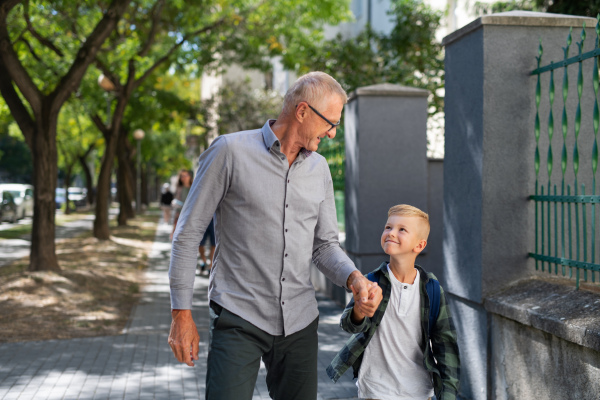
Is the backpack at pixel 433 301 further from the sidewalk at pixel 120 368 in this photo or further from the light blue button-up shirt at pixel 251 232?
the sidewalk at pixel 120 368

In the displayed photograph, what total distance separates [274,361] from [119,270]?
1130 centimetres

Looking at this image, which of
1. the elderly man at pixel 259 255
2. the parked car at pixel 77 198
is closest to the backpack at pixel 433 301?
the elderly man at pixel 259 255

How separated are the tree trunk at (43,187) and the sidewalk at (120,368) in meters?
3.66

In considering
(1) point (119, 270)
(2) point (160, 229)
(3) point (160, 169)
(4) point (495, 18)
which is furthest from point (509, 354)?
(3) point (160, 169)

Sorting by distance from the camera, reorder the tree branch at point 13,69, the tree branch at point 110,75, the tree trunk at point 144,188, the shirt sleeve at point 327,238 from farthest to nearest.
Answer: the tree trunk at point 144,188 < the tree branch at point 110,75 < the tree branch at point 13,69 < the shirt sleeve at point 327,238

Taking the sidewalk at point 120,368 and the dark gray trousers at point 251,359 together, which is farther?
the sidewalk at point 120,368

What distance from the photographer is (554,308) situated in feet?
14.2

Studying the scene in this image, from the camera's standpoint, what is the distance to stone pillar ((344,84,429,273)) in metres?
8.85

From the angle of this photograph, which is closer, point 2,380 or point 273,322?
point 273,322

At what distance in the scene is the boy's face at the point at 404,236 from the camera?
3389 mm

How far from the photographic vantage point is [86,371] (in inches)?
250

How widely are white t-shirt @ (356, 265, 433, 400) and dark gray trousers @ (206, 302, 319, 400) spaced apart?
1.32 feet

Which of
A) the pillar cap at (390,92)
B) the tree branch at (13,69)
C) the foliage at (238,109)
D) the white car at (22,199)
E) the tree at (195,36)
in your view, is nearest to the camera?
the pillar cap at (390,92)

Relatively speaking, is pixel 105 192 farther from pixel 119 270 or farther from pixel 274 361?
pixel 274 361
